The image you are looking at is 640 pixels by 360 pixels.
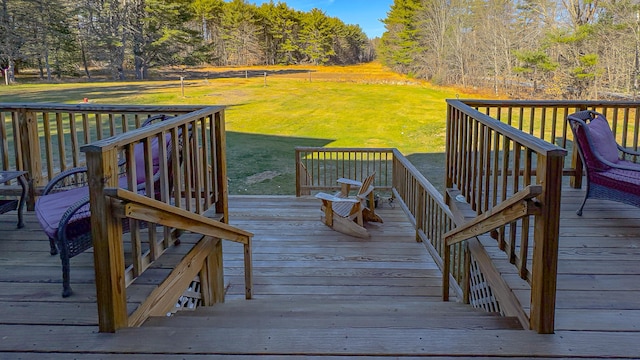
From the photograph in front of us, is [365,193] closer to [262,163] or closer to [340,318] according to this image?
[340,318]

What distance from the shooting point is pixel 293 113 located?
1833 cm

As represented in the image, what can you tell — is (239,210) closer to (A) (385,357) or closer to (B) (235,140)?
(A) (385,357)

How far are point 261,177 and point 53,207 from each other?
298 inches

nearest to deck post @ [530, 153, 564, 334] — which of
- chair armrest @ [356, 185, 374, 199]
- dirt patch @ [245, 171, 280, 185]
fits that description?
chair armrest @ [356, 185, 374, 199]

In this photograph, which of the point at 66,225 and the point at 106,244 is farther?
the point at 66,225

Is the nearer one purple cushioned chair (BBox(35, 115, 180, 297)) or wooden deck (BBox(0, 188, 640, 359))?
wooden deck (BBox(0, 188, 640, 359))

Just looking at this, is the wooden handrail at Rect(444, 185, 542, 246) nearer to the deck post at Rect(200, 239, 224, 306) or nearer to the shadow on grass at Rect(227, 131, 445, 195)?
the deck post at Rect(200, 239, 224, 306)

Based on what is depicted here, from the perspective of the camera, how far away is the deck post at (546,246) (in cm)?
182

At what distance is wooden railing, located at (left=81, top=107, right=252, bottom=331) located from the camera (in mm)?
1854

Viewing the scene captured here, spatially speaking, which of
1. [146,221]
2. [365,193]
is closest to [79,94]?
[365,193]

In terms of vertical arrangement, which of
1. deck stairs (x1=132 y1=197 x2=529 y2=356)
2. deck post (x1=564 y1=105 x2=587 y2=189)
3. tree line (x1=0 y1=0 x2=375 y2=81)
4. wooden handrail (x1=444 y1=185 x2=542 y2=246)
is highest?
tree line (x1=0 y1=0 x2=375 y2=81)

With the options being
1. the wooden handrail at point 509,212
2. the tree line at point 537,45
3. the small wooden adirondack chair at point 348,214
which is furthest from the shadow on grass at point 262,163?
the tree line at point 537,45

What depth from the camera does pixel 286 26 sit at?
42250 mm

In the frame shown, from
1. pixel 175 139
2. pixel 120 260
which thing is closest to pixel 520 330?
pixel 120 260
